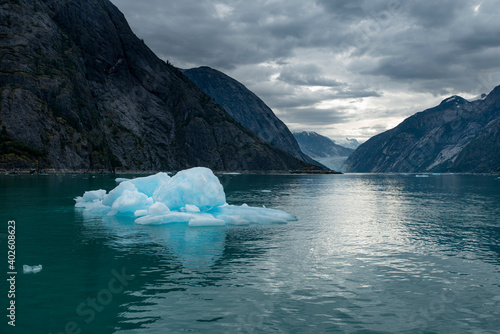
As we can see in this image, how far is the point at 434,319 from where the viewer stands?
1416 centimetres

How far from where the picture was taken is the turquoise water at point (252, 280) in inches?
540

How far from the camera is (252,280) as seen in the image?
727 inches

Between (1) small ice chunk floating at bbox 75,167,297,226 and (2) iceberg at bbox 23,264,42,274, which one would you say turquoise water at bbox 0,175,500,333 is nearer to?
(2) iceberg at bbox 23,264,42,274

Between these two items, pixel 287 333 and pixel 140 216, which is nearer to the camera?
pixel 287 333

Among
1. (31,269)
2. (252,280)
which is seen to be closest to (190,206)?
(31,269)

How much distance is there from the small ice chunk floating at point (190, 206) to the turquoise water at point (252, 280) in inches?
69.1

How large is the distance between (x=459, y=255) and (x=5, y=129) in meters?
157

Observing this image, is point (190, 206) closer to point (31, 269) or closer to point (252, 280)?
point (31, 269)

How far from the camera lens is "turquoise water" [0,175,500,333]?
1371 centimetres

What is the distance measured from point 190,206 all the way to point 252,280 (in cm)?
1995

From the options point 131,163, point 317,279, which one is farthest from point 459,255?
point 131,163

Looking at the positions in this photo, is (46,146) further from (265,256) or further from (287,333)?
(287,333)

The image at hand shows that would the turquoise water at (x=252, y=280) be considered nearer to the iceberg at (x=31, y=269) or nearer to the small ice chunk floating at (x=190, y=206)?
the iceberg at (x=31, y=269)

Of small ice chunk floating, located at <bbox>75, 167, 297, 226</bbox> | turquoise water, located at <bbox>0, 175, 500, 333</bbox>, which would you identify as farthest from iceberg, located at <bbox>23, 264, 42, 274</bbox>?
small ice chunk floating, located at <bbox>75, 167, 297, 226</bbox>
